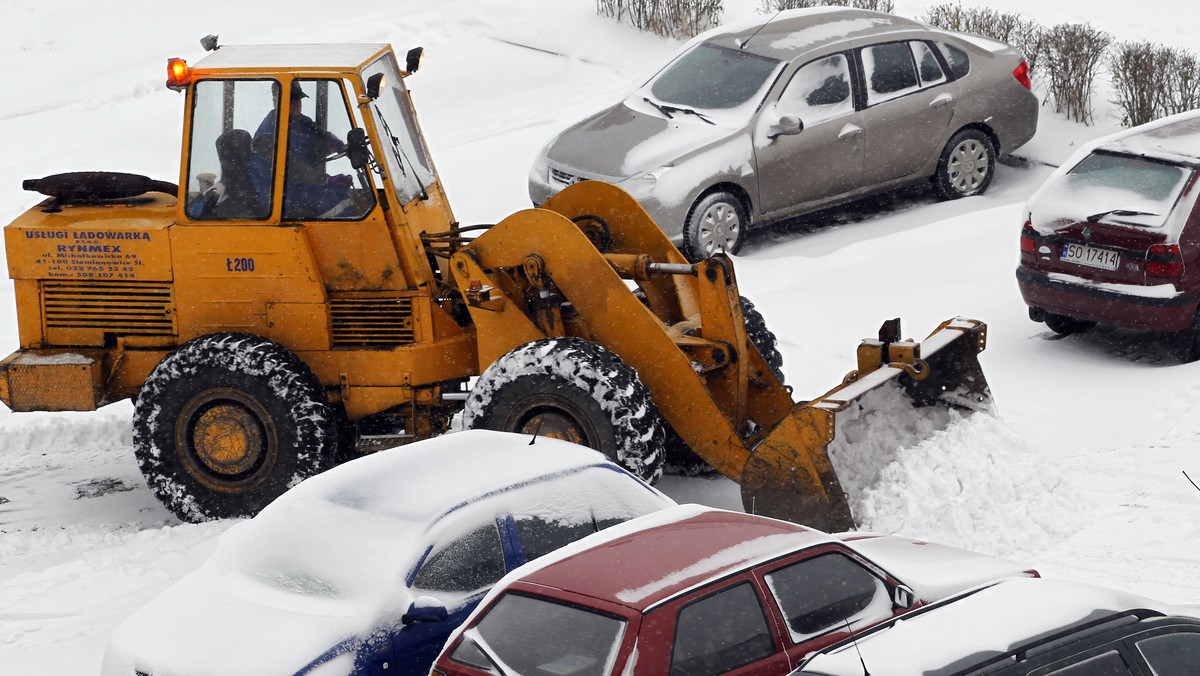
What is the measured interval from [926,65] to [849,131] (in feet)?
3.77

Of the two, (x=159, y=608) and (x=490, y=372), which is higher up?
(x=490, y=372)

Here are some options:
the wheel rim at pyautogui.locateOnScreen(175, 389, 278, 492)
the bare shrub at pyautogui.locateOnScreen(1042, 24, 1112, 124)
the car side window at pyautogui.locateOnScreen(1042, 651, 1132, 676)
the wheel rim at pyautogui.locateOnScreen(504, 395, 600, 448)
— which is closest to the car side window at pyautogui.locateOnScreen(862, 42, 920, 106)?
the bare shrub at pyautogui.locateOnScreen(1042, 24, 1112, 124)

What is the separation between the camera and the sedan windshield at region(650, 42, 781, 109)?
13.5 metres

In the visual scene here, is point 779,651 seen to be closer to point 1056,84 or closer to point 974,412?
point 974,412

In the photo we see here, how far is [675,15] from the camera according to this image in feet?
61.3

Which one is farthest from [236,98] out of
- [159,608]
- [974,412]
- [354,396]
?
[974,412]

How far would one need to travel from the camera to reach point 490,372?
845 centimetres

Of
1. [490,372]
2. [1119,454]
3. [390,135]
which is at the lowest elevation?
[1119,454]

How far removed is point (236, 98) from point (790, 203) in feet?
19.3

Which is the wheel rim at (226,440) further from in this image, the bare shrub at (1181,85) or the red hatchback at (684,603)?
the bare shrub at (1181,85)

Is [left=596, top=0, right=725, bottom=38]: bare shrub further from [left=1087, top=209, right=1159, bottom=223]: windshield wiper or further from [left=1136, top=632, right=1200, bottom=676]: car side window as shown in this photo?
[left=1136, top=632, right=1200, bottom=676]: car side window

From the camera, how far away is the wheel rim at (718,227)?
1288cm

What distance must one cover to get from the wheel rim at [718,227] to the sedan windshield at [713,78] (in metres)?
1.03

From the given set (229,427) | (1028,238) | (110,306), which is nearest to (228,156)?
(110,306)
